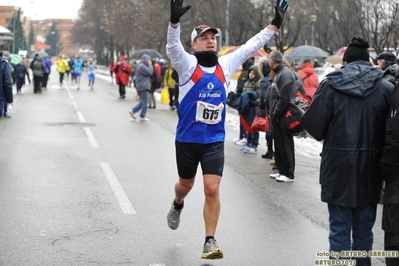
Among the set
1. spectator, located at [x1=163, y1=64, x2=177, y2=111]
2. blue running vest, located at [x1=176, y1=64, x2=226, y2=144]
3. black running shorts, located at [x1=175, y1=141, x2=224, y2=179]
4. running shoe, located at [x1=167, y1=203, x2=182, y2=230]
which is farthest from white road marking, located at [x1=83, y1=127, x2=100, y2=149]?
blue running vest, located at [x1=176, y1=64, x2=226, y2=144]

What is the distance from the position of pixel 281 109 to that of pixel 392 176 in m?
5.39

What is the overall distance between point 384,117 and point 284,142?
5492mm

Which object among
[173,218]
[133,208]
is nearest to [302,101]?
[133,208]

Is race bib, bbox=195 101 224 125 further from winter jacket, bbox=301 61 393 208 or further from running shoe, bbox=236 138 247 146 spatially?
running shoe, bbox=236 138 247 146

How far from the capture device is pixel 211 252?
604cm

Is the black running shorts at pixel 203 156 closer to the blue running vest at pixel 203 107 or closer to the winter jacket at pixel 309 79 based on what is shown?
the blue running vest at pixel 203 107

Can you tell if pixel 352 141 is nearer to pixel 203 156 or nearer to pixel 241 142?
pixel 203 156

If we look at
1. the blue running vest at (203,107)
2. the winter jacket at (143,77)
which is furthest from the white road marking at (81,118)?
the blue running vest at (203,107)

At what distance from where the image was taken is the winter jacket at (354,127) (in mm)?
5395

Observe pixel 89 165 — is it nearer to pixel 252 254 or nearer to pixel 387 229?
pixel 252 254

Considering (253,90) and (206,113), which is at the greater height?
(206,113)

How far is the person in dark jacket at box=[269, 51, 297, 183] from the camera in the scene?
35.0 ft

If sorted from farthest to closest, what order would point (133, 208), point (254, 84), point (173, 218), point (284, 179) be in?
point (254, 84) < point (284, 179) < point (133, 208) < point (173, 218)

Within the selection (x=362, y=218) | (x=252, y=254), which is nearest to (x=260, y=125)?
(x=252, y=254)
